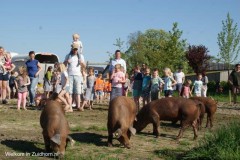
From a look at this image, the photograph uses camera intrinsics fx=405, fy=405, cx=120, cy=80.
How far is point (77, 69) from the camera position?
13.1 meters

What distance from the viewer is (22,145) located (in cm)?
713

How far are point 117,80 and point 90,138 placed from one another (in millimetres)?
4115

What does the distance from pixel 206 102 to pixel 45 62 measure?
20016 millimetres

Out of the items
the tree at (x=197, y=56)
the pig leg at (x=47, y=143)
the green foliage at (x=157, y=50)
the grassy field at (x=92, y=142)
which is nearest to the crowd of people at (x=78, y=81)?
the grassy field at (x=92, y=142)

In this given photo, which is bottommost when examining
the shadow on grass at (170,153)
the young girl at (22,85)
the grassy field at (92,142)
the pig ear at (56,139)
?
the shadow on grass at (170,153)

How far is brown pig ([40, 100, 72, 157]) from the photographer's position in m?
6.32

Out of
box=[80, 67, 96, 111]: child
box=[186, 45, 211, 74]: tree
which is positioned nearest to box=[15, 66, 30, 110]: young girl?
box=[80, 67, 96, 111]: child

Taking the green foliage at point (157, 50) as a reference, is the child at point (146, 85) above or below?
below

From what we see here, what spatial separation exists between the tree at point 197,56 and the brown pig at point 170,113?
4245cm

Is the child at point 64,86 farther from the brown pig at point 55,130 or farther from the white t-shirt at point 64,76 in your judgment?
the brown pig at point 55,130

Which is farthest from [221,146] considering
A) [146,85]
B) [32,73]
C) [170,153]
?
[32,73]

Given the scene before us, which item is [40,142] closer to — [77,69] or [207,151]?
[207,151]

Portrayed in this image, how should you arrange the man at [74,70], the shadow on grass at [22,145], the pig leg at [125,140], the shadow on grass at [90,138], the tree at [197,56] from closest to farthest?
the shadow on grass at [22,145] < the pig leg at [125,140] < the shadow on grass at [90,138] < the man at [74,70] < the tree at [197,56]

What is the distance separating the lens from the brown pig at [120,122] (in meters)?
7.17
